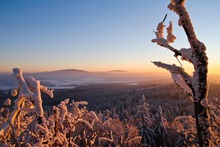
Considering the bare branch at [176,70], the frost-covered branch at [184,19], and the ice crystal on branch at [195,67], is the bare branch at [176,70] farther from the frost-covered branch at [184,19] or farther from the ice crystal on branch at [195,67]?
the frost-covered branch at [184,19]

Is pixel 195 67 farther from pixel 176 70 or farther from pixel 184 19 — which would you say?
pixel 184 19

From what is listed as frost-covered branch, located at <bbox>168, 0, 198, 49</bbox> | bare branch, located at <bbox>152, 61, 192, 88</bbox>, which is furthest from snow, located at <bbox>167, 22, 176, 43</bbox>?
bare branch, located at <bbox>152, 61, 192, 88</bbox>

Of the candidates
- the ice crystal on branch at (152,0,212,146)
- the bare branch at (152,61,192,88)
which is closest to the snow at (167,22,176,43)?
the ice crystal on branch at (152,0,212,146)

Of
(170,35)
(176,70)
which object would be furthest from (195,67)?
(170,35)

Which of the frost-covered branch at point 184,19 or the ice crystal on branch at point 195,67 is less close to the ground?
the frost-covered branch at point 184,19

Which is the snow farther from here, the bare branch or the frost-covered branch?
the bare branch

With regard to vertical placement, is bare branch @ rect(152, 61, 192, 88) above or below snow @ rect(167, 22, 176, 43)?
below

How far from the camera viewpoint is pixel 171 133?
21.3 metres

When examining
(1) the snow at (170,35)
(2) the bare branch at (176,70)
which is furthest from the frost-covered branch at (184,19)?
(2) the bare branch at (176,70)

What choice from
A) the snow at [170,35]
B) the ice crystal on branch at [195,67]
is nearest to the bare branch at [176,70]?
the ice crystal on branch at [195,67]

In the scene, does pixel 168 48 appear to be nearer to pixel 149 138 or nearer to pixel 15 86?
pixel 15 86

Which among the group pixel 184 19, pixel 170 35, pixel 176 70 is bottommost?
pixel 176 70

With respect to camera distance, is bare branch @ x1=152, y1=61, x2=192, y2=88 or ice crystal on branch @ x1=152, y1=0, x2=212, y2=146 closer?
ice crystal on branch @ x1=152, y1=0, x2=212, y2=146

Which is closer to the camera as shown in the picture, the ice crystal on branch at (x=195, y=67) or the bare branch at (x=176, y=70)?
the ice crystal on branch at (x=195, y=67)
